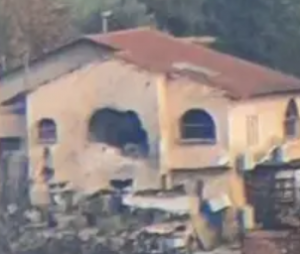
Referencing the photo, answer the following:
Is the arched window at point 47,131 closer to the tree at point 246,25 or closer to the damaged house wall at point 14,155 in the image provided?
the damaged house wall at point 14,155

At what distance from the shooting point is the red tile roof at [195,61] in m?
25.0

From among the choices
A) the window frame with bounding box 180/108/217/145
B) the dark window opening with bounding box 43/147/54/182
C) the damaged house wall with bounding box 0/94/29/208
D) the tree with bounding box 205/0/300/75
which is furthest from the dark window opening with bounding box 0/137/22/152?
the tree with bounding box 205/0/300/75

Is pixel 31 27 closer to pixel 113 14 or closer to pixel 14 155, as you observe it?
pixel 113 14

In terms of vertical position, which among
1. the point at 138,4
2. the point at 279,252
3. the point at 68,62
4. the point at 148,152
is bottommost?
the point at 279,252

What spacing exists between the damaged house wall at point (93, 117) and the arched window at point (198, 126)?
569mm

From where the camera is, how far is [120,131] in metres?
25.3

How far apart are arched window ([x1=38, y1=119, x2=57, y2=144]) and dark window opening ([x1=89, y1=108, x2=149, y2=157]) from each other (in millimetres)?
632

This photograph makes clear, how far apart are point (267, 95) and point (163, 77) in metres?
2.25

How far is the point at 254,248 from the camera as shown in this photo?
76.6 ft

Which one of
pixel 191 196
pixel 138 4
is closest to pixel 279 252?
pixel 191 196

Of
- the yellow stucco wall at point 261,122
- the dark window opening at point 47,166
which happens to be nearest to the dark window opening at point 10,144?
the dark window opening at point 47,166

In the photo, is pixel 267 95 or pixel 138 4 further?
pixel 138 4

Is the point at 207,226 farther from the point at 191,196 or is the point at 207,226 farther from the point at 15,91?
the point at 15,91

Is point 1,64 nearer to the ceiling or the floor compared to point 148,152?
nearer to the ceiling
